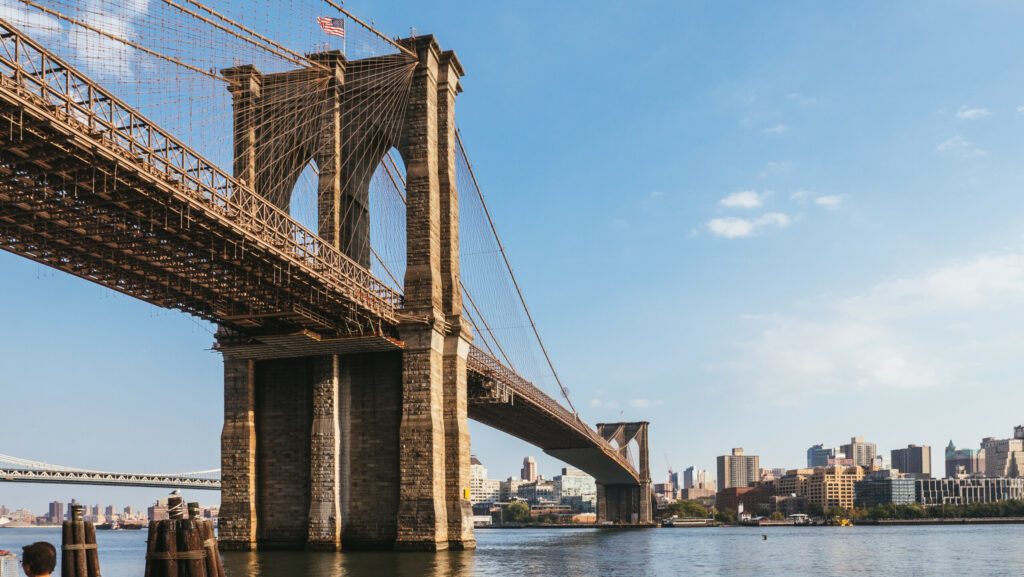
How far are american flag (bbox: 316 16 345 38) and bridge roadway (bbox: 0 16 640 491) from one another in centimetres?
866

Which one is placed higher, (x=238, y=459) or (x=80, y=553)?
(x=80, y=553)

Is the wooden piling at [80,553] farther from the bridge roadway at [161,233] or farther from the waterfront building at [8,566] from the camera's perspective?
the bridge roadway at [161,233]

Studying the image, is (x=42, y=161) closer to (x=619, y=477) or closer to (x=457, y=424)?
(x=457, y=424)

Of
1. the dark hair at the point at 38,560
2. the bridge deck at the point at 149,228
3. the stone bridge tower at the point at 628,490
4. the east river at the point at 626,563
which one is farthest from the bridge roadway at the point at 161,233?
the stone bridge tower at the point at 628,490

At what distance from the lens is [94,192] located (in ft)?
115

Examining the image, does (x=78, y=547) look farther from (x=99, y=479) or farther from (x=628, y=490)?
(x=628, y=490)

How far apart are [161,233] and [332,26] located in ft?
47.0

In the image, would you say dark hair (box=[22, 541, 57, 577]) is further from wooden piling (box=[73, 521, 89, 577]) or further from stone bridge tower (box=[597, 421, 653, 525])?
stone bridge tower (box=[597, 421, 653, 525])

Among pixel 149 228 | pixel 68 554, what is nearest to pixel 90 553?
pixel 68 554

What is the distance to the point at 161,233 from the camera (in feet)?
135

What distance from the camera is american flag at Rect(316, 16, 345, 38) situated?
163 ft

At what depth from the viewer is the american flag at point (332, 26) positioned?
4981cm

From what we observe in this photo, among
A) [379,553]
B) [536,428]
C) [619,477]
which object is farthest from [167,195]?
[619,477]

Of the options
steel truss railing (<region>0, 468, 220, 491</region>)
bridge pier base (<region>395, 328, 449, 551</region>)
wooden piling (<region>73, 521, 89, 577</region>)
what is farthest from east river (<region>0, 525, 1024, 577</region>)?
steel truss railing (<region>0, 468, 220, 491</region>)
